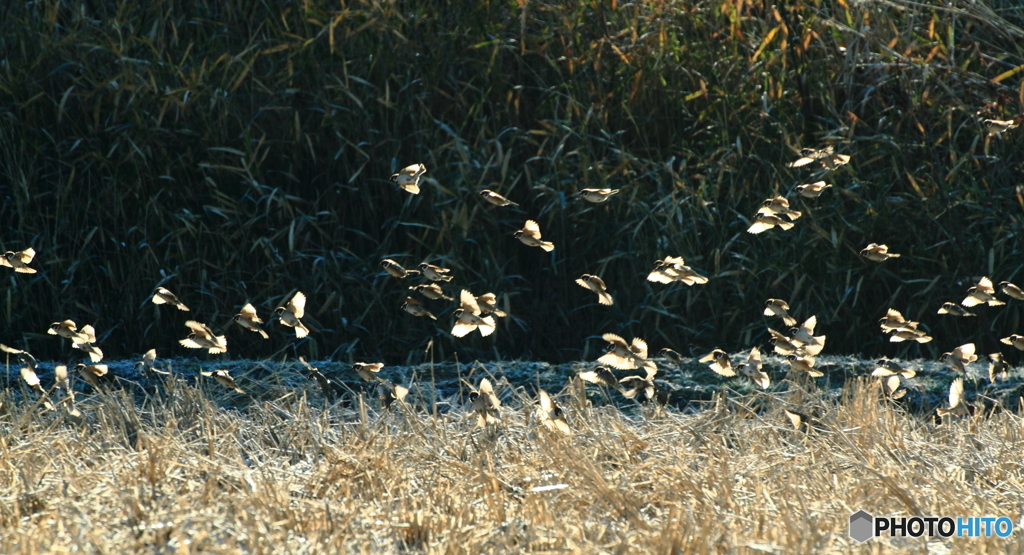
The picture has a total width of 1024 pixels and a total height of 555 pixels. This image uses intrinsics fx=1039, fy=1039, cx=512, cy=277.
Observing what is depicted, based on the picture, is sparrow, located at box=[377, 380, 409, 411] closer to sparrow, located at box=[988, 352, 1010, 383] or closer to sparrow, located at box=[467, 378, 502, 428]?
sparrow, located at box=[467, 378, 502, 428]

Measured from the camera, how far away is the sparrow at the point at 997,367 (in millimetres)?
2897

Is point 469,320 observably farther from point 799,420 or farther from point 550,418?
point 799,420

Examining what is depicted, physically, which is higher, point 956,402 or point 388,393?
point 956,402

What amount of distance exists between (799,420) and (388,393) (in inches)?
46.7

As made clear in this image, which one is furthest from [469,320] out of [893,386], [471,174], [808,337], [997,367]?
[997,367]

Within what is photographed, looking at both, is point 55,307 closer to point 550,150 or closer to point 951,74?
point 550,150

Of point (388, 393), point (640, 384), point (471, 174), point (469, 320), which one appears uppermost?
point (469, 320)

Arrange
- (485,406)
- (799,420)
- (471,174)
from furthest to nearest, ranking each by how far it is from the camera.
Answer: (471,174) → (799,420) → (485,406)

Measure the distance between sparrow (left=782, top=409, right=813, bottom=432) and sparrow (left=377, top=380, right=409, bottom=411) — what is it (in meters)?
0.95

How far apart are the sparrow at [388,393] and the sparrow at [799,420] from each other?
950 millimetres

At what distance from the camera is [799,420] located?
2.50 meters

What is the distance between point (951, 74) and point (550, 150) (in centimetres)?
158

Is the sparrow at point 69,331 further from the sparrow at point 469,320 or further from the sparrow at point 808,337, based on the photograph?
the sparrow at point 808,337

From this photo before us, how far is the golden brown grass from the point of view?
5.98 feet
